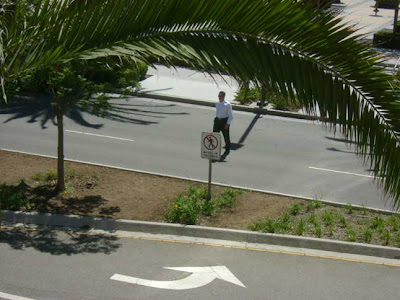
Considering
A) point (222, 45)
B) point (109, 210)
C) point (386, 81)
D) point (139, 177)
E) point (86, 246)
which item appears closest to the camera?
point (386, 81)

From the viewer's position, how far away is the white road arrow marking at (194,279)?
31.9 feet

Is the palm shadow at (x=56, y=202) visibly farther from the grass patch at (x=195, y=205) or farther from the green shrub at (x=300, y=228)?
the green shrub at (x=300, y=228)

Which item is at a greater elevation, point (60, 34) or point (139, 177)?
point (60, 34)

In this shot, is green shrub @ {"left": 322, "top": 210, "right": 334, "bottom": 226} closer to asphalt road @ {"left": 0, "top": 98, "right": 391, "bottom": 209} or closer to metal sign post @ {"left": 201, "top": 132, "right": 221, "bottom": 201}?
asphalt road @ {"left": 0, "top": 98, "right": 391, "bottom": 209}

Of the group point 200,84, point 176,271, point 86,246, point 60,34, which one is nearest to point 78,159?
point 86,246

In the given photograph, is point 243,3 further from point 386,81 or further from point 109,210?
point 109,210

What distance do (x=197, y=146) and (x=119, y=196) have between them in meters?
4.86

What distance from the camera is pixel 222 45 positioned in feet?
12.8

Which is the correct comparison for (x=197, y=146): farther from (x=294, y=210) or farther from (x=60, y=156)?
(x=294, y=210)

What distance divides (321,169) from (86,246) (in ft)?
23.2

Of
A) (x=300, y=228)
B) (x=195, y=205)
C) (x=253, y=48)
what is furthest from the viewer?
(x=195, y=205)

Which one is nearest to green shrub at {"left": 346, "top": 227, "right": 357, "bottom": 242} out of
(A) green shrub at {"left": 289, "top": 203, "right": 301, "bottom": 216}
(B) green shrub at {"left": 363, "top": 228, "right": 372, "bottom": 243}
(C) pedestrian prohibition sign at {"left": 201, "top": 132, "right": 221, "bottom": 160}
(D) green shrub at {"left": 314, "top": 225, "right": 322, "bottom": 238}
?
(B) green shrub at {"left": 363, "top": 228, "right": 372, "bottom": 243}

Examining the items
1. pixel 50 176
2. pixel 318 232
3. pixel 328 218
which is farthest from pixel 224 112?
pixel 318 232

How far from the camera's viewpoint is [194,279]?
392 inches
